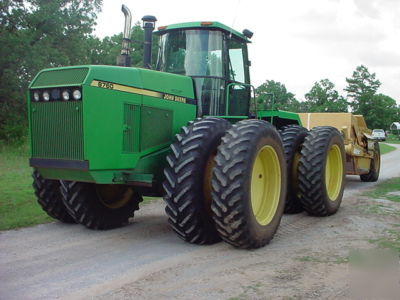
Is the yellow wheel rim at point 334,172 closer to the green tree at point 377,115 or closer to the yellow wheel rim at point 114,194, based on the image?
the yellow wheel rim at point 114,194

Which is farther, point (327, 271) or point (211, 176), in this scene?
point (211, 176)

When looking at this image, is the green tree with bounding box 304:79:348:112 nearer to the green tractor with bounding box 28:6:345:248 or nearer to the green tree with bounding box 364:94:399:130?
the green tree with bounding box 364:94:399:130

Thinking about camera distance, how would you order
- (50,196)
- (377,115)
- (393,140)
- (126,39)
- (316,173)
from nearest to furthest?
(126,39), (50,196), (316,173), (393,140), (377,115)

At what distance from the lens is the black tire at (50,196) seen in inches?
254

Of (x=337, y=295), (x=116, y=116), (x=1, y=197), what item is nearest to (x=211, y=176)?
(x=116, y=116)

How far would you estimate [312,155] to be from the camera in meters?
7.24

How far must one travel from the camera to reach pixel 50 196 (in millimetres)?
6508

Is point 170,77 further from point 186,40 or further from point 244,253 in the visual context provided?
point 244,253

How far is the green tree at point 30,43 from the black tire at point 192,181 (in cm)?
1817

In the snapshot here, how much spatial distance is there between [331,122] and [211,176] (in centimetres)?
738

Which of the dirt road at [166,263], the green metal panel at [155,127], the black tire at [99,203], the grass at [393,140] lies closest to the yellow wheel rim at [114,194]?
the black tire at [99,203]

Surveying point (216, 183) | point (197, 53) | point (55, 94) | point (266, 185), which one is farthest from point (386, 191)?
point (55, 94)

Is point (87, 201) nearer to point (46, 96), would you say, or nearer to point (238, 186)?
point (46, 96)

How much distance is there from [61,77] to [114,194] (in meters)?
2.03
